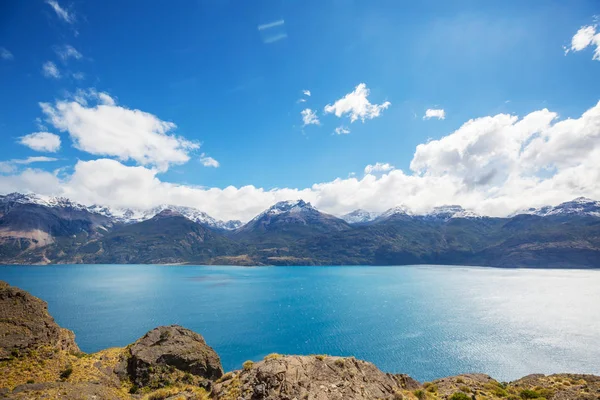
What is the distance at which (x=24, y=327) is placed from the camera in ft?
142

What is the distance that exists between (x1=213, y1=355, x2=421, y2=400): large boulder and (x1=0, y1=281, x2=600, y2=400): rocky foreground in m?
0.08

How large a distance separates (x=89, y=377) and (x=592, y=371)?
114 metres

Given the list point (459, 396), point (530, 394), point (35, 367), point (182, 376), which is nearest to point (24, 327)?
point (35, 367)

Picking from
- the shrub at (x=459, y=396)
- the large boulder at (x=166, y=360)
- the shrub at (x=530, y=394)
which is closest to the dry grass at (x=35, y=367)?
the large boulder at (x=166, y=360)

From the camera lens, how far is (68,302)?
6265 inches

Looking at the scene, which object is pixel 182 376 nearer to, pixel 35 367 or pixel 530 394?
pixel 35 367

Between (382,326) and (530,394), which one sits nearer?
(530,394)

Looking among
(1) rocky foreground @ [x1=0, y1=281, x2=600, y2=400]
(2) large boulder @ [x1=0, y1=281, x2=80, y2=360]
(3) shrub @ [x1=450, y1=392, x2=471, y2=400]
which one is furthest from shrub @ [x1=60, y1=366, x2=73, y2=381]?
(3) shrub @ [x1=450, y1=392, x2=471, y2=400]

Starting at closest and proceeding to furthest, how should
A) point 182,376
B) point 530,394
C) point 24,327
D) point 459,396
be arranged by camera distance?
point 459,396 → point 530,394 → point 24,327 → point 182,376

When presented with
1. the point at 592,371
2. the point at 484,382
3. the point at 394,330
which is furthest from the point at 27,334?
the point at 592,371

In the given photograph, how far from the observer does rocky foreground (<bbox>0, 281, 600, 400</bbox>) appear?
24.8 m

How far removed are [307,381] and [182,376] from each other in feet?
101

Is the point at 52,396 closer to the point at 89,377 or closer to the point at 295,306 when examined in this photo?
the point at 89,377

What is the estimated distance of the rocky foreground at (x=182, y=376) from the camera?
977 inches
